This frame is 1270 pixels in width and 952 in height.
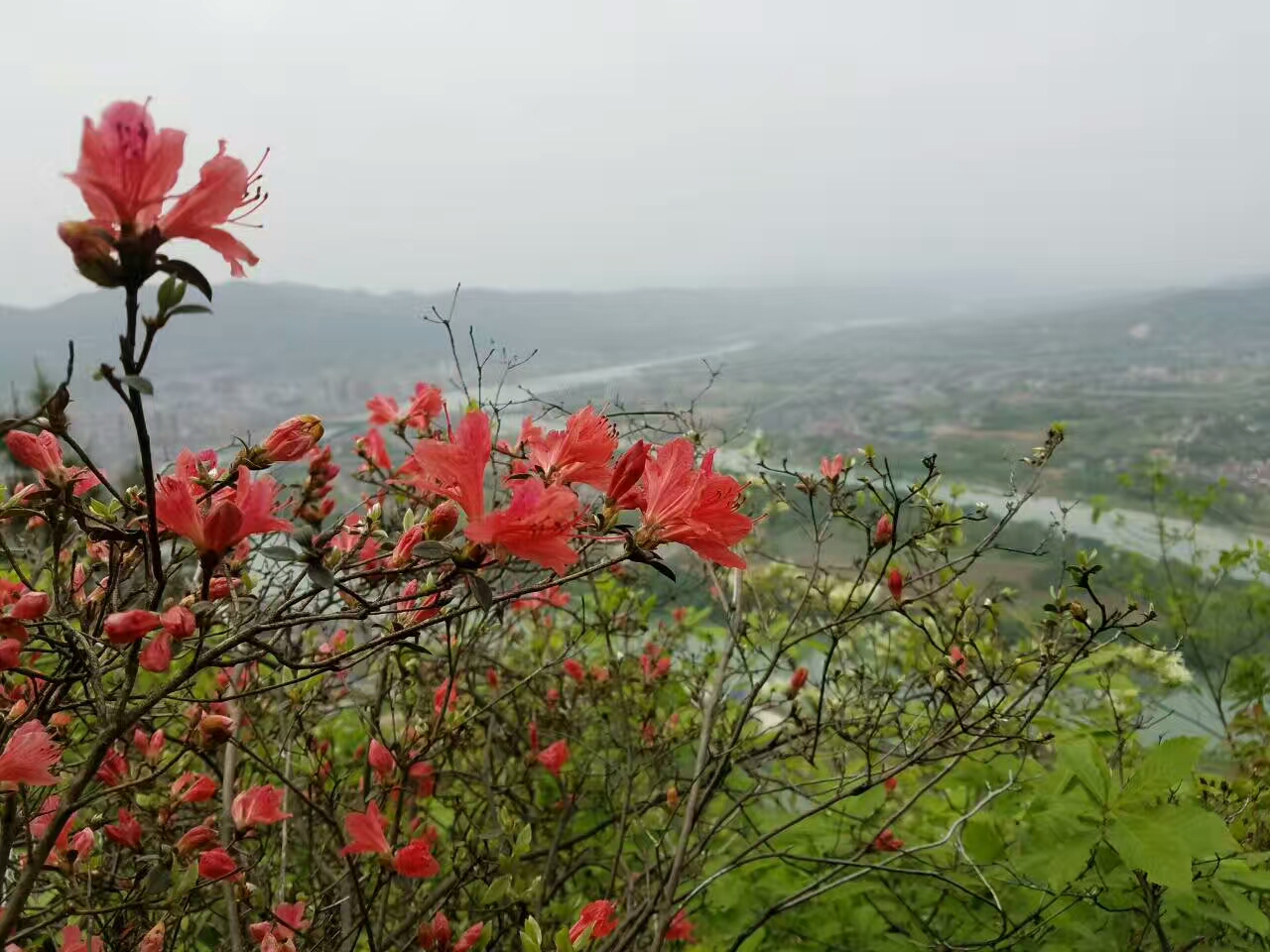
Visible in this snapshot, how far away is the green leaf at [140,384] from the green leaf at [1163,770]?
1.55 meters

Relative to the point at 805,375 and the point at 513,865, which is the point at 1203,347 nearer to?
the point at 805,375

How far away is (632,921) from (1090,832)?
2.70 feet

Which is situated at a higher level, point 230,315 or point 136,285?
point 230,315

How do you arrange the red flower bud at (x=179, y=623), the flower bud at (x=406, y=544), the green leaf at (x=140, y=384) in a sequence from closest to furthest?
1. the green leaf at (x=140, y=384)
2. the red flower bud at (x=179, y=623)
3. the flower bud at (x=406, y=544)

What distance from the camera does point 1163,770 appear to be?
1.30m

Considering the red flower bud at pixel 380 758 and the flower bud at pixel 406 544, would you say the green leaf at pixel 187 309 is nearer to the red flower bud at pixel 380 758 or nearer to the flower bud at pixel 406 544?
the flower bud at pixel 406 544

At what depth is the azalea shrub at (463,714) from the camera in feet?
2.52

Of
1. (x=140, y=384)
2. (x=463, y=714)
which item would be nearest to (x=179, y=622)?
(x=140, y=384)

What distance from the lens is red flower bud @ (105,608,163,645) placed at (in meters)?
0.70

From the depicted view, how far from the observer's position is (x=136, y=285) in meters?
0.66

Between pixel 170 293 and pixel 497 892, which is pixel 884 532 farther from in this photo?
pixel 170 293

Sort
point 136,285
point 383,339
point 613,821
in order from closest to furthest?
point 136,285 < point 613,821 < point 383,339

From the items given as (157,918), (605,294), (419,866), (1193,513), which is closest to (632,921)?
(419,866)

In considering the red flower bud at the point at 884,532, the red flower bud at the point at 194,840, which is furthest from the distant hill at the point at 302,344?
the red flower bud at the point at 884,532
